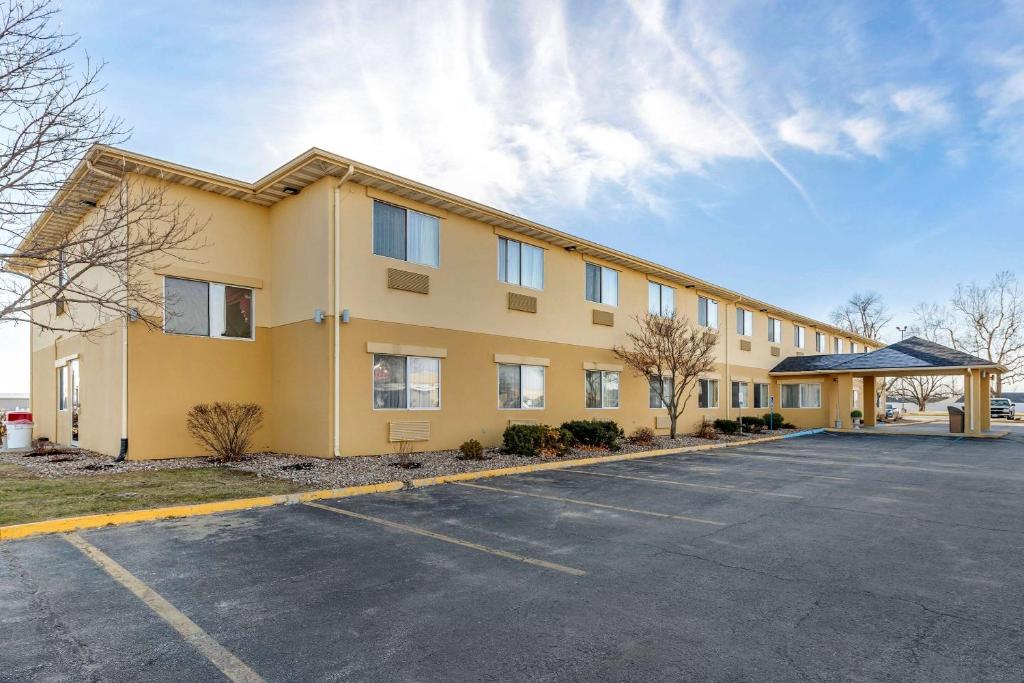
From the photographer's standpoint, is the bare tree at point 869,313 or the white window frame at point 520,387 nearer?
the white window frame at point 520,387

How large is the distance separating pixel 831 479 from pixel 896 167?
19.0 m

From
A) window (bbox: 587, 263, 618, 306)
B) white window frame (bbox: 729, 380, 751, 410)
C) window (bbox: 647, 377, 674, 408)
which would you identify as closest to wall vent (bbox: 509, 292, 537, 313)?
window (bbox: 587, 263, 618, 306)

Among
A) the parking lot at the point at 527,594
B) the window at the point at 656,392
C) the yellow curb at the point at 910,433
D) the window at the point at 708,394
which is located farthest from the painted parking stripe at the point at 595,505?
the yellow curb at the point at 910,433

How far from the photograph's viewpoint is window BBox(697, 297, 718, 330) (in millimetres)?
26609

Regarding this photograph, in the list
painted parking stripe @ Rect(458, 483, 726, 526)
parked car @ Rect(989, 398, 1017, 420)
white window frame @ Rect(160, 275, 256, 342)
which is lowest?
parked car @ Rect(989, 398, 1017, 420)

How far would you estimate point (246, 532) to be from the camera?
6945 millimetres

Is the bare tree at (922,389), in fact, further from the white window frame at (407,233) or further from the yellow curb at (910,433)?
the white window frame at (407,233)

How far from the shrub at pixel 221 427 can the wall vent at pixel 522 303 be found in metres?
7.97

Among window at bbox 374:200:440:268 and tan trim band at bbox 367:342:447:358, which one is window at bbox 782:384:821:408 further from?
window at bbox 374:200:440:268

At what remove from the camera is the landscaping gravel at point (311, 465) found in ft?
35.7

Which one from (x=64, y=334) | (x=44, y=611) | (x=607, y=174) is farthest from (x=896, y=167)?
(x=64, y=334)

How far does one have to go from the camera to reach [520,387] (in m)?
17.7

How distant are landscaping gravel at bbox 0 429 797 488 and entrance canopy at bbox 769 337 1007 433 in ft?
69.4

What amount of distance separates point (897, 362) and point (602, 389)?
17.9 metres
